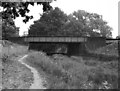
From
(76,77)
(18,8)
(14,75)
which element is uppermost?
(18,8)

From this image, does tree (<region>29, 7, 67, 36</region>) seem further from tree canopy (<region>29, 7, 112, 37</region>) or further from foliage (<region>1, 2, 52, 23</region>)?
foliage (<region>1, 2, 52, 23</region>)

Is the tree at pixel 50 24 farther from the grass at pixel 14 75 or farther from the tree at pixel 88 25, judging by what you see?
the grass at pixel 14 75

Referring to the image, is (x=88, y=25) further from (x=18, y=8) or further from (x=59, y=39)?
(x=18, y=8)

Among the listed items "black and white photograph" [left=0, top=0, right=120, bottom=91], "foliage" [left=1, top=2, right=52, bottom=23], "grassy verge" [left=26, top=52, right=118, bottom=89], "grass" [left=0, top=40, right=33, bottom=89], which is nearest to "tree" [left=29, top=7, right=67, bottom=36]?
"black and white photograph" [left=0, top=0, right=120, bottom=91]

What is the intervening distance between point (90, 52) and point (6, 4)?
142ft

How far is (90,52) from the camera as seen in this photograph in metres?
49.5

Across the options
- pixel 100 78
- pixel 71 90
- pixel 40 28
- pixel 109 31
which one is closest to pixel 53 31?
pixel 40 28

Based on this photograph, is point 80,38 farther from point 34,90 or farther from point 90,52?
point 34,90

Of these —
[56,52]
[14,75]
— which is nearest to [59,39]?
[56,52]

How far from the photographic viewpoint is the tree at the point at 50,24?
266 ft

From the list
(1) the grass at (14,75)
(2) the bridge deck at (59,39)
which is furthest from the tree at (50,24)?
(1) the grass at (14,75)

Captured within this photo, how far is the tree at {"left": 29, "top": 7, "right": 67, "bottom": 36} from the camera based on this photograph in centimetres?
8119

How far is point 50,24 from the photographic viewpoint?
272 feet

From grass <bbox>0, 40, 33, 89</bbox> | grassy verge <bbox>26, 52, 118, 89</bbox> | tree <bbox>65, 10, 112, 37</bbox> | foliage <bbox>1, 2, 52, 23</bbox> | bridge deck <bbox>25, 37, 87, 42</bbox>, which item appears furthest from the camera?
tree <bbox>65, 10, 112, 37</bbox>
